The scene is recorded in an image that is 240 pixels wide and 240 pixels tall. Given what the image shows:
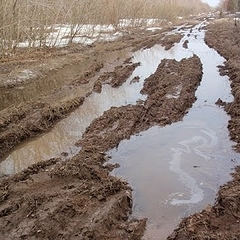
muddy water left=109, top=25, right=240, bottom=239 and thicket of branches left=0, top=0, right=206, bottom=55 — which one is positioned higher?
thicket of branches left=0, top=0, right=206, bottom=55

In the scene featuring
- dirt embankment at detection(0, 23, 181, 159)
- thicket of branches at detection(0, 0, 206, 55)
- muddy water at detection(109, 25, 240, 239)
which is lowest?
dirt embankment at detection(0, 23, 181, 159)

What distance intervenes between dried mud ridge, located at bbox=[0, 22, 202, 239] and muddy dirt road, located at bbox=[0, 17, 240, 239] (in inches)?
0.6

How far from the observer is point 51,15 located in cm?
2166

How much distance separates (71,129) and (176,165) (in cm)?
326

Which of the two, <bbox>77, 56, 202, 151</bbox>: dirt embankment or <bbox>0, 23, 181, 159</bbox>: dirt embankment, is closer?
<bbox>77, 56, 202, 151</bbox>: dirt embankment

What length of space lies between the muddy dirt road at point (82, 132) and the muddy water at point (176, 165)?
0.78 feet

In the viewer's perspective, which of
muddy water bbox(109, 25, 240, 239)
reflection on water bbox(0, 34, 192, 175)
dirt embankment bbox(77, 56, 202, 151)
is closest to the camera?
muddy water bbox(109, 25, 240, 239)

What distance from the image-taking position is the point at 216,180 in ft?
22.8

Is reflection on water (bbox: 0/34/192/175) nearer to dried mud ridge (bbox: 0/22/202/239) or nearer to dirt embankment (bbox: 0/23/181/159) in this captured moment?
dirt embankment (bbox: 0/23/181/159)

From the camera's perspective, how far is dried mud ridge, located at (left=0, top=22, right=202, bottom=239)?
5.20 metres

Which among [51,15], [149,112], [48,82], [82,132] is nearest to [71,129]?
[82,132]

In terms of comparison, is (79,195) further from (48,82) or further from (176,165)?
(48,82)

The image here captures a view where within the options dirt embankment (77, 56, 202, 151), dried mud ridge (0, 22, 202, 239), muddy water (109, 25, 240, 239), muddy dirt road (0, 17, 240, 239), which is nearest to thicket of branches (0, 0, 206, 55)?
muddy dirt road (0, 17, 240, 239)

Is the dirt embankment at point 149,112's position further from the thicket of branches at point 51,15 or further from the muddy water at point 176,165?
the thicket of branches at point 51,15
